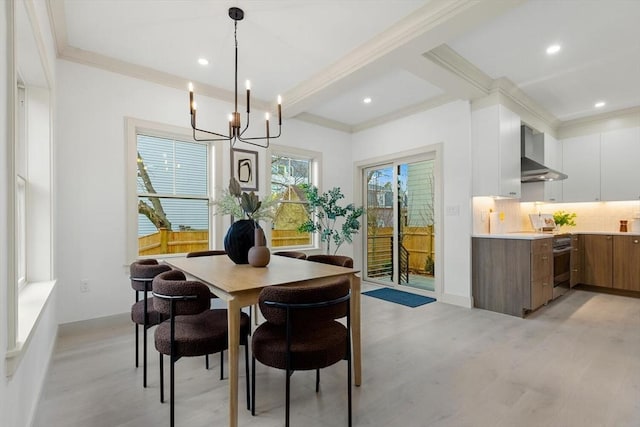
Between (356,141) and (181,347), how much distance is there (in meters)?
4.65

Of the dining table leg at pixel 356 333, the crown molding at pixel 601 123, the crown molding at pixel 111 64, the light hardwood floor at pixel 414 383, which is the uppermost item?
the crown molding at pixel 111 64

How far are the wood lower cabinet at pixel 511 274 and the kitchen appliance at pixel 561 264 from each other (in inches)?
13.3

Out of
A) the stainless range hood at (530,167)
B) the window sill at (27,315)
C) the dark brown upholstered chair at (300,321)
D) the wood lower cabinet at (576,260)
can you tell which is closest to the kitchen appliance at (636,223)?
the wood lower cabinet at (576,260)

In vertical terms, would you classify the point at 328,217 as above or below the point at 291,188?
below

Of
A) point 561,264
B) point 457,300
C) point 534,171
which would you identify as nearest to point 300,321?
point 457,300

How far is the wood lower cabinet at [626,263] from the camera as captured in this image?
4.37 metres

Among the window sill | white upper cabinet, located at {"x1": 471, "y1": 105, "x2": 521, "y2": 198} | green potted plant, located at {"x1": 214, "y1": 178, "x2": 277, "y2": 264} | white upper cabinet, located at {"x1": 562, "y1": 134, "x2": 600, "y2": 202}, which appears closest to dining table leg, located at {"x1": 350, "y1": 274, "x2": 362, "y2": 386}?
green potted plant, located at {"x1": 214, "y1": 178, "x2": 277, "y2": 264}

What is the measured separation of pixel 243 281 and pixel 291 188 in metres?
3.31

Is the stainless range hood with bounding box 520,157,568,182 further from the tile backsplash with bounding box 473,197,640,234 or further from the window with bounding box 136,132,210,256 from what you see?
the window with bounding box 136,132,210,256

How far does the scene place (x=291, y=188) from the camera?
4.98 m

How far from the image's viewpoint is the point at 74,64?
3100 millimetres

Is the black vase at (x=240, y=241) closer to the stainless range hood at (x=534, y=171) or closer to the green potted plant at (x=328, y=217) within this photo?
the green potted plant at (x=328, y=217)

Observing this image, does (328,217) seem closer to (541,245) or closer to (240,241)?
(240,241)

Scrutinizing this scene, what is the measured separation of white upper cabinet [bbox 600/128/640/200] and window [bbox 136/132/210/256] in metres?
6.02
